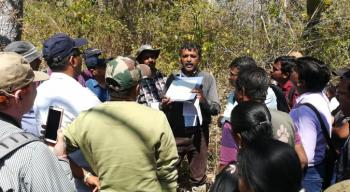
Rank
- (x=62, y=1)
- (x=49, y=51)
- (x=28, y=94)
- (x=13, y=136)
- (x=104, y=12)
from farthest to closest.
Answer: (x=62, y=1), (x=104, y=12), (x=49, y=51), (x=28, y=94), (x=13, y=136)

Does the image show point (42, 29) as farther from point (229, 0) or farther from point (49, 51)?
point (49, 51)

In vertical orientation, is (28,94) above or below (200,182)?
above

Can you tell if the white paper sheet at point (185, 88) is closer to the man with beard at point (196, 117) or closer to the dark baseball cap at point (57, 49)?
the man with beard at point (196, 117)

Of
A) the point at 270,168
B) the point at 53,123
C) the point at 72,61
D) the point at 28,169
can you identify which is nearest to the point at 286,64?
the point at 72,61

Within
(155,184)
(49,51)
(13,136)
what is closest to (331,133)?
(155,184)

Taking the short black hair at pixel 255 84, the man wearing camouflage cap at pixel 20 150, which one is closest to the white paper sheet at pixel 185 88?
the short black hair at pixel 255 84

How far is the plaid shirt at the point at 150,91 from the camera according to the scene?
511cm

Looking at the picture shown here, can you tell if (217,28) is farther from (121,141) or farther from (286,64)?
(121,141)

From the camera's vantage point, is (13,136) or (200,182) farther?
(200,182)

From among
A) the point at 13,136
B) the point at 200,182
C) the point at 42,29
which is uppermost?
the point at 13,136

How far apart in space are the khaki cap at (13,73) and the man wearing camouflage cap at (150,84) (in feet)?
9.69

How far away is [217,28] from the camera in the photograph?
920cm

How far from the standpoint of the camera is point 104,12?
36.3ft

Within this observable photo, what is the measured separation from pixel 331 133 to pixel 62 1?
10.1 meters
